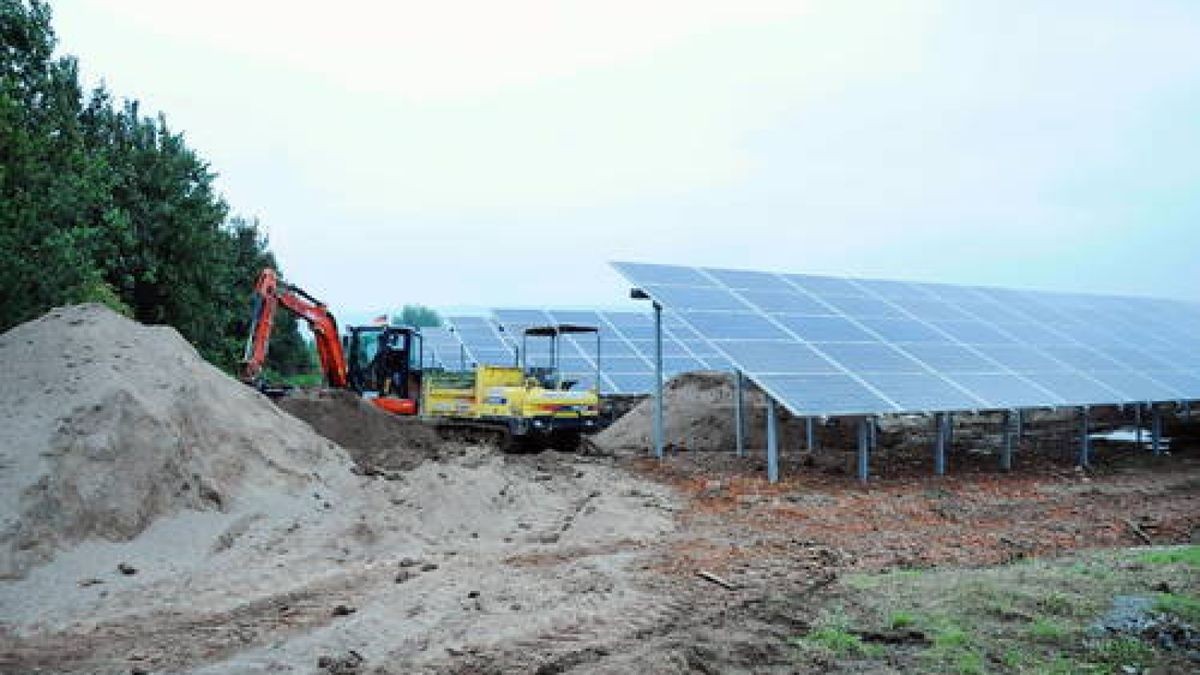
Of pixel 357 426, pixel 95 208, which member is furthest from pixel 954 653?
pixel 95 208

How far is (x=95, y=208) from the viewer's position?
24.3 metres

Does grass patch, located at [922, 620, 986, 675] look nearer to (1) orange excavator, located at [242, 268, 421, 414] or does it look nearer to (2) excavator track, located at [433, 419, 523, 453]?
(2) excavator track, located at [433, 419, 523, 453]

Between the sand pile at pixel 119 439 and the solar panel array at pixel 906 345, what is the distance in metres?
8.08

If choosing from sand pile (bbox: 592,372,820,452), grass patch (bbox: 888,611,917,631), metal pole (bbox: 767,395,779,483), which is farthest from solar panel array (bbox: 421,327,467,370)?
grass patch (bbox: 888,611,917,631)

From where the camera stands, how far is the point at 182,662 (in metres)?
6.82

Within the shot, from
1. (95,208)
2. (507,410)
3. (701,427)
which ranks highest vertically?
(95,208)

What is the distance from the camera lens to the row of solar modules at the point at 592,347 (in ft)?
99.6

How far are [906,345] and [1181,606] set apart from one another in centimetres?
1248

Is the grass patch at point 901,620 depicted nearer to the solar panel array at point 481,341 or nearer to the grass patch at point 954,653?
the grass patch at point 954,653

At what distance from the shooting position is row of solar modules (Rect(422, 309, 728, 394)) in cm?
3036

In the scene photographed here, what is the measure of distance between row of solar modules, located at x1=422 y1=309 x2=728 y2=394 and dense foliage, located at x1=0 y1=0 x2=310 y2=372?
30.7 ft

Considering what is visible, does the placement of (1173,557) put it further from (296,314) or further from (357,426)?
(296,314)

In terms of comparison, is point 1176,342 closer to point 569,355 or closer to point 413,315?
point 569,355

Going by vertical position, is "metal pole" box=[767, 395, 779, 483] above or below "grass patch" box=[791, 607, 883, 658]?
above
